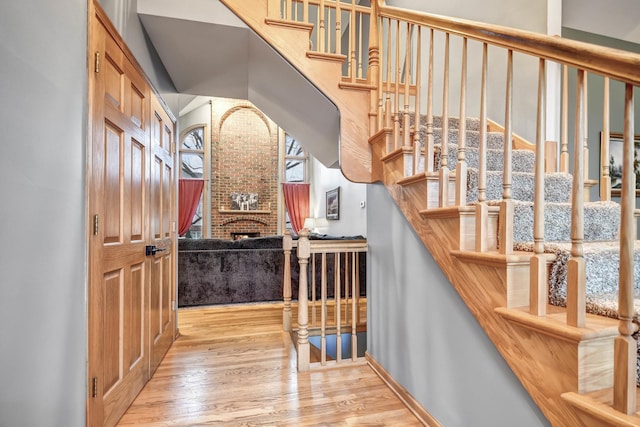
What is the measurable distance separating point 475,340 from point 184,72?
112 inches

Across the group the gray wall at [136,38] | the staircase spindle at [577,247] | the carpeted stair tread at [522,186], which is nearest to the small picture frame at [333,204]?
the gray wall at [136,38]

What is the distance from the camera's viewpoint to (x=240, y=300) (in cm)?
392

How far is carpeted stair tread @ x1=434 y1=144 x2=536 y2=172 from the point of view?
1.84 m

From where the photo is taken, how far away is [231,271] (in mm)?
3881

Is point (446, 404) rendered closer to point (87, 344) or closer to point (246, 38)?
point (87, 344)

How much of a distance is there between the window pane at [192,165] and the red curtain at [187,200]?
29cm

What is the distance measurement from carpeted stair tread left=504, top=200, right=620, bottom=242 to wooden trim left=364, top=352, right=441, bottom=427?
0.97 metres

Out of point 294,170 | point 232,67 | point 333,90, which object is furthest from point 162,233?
point 294,170

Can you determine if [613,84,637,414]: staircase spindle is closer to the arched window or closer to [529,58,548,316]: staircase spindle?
[529,58,548,316]: staircase spindle

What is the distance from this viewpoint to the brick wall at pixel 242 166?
324 inches

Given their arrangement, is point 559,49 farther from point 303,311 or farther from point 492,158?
point 303,311

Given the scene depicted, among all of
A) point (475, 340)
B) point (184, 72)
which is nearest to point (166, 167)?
point (184, 72)

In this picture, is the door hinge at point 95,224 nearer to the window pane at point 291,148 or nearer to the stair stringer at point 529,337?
the stair stringer at point 529,337

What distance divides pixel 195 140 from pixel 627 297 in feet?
28.5
